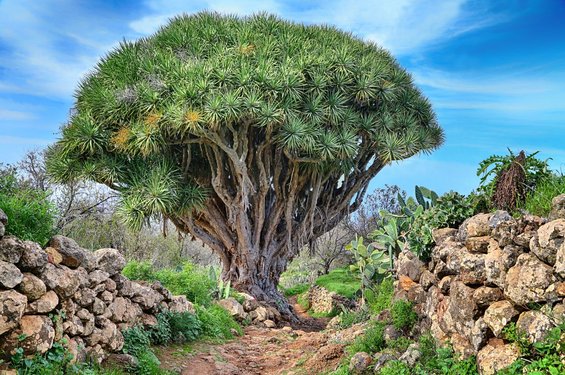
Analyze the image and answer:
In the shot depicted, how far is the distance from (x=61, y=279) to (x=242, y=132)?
9623 mm

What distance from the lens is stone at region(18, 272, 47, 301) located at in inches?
196

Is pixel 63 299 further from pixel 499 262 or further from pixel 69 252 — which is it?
pixel 499 262

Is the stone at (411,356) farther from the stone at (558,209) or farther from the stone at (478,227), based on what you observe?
the stone at (558,209)

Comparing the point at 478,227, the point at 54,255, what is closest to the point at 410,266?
the point at 478,227

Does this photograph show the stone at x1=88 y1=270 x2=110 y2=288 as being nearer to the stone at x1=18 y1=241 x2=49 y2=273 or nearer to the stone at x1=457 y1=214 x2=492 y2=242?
the stone at x1=18 y1=241 x2=49 y2=273

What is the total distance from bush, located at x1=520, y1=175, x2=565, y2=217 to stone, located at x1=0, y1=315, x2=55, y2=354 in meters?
5.12

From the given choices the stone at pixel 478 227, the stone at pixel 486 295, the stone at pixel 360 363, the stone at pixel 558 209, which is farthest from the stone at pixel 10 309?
the stone at pixel 558 209

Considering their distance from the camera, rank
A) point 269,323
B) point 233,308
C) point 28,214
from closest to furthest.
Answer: point 28,214 → point 233,308 → point 269,323

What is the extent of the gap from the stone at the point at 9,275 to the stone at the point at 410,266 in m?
4.86

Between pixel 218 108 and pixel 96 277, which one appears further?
pixel 218 108

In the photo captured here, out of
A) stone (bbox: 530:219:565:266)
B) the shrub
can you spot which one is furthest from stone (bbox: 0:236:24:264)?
stone (bbox: 530:219:565:266)

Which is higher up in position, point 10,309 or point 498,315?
point 10,309

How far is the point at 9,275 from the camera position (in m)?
4.80

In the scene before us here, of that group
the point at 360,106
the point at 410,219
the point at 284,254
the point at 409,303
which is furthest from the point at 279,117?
the point at 409,303
